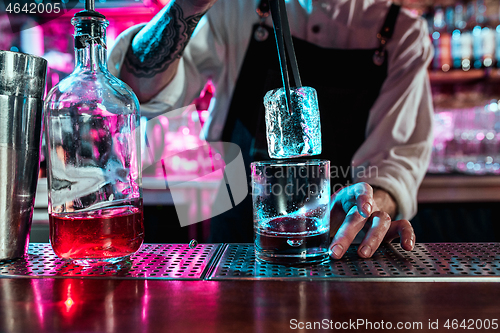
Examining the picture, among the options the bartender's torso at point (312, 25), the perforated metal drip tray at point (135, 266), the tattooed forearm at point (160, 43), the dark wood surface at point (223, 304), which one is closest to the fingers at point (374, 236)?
the dark wood surface at point (223, 304)

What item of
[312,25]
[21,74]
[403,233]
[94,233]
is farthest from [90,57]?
[312,25]

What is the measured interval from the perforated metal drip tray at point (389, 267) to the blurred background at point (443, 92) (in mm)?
1682

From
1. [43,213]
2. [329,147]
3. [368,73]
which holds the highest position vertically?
[368,73]

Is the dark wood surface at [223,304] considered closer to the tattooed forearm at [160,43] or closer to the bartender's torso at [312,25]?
the tattooed forearm at [160,43]

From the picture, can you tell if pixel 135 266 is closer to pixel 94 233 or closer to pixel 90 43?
pixel 94 233

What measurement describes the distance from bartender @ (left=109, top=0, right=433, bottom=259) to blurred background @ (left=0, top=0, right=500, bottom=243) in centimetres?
98

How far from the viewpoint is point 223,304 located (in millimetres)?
425

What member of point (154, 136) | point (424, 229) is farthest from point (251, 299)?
point (154, 136)

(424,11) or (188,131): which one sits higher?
(424,11)

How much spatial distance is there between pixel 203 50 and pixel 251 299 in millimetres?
1083

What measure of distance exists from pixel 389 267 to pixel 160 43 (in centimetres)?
80

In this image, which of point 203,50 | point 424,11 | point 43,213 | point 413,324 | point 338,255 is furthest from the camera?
point 424,11

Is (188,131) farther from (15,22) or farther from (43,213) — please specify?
(15,22)

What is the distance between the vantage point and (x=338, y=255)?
1.92ft
